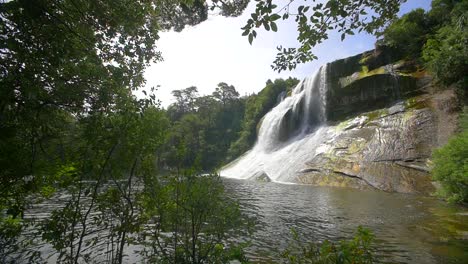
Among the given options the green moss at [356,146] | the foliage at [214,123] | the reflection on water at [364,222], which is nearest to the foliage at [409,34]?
the green moss at [356,146]

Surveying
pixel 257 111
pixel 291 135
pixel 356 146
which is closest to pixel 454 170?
pixel 356 146

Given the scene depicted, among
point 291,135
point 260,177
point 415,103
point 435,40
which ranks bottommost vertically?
A: point 260,177

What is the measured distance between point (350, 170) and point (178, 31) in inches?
669

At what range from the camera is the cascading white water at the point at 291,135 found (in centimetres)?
2772

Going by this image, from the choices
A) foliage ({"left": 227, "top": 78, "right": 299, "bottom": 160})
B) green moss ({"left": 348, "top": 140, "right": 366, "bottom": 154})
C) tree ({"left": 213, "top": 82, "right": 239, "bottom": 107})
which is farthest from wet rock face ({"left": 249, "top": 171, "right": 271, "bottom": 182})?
tree ({"left": 213, "top": 82, "right": 239, "bottom": 107})

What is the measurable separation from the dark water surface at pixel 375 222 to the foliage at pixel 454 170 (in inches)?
22.4

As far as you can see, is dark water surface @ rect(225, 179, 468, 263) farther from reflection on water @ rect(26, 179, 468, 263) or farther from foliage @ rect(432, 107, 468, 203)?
foliage @ rect(432, 107, 468, 203)

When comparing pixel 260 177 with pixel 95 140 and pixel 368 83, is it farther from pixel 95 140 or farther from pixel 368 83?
pixel 95 140

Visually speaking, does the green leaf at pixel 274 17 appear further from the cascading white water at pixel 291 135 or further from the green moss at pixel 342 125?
the green moss at pixel 342 125

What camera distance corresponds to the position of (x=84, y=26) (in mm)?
4918

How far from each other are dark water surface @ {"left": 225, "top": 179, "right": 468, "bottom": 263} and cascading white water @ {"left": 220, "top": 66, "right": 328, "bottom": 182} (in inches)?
416

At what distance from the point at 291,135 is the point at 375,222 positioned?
925 inches

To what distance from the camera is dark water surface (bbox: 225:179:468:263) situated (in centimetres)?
735

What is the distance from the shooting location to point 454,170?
39.2 ft
